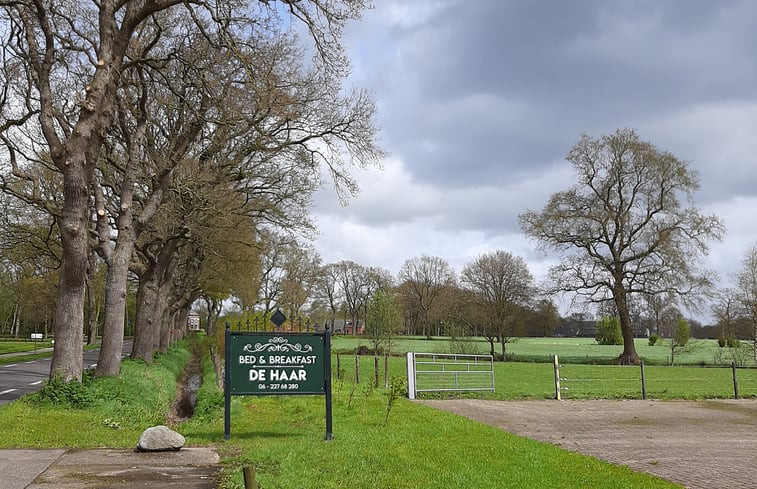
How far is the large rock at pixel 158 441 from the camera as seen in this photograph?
8750 mm

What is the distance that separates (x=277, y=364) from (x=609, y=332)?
75.6 meters

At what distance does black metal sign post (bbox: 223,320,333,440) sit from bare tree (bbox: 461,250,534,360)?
45715 mm

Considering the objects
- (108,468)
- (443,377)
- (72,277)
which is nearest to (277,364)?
(108,468)

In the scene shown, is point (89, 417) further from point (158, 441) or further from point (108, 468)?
point (108, 468)

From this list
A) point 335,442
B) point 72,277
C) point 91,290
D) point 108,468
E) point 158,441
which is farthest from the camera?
point 91,290

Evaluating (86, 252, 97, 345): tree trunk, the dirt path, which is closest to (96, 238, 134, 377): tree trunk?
the dirt path

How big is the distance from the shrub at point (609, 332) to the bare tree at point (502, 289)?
76.2 ft

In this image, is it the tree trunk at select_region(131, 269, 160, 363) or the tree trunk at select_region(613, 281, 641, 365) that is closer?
the tree trunk at select_region(131, 269, 160, 363)

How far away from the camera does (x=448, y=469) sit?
802cm

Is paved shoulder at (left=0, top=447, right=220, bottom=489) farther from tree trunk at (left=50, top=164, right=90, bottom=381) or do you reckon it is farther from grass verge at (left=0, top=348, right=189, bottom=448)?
tree trunk at (left=50, top=164, right=90, bottom=381)

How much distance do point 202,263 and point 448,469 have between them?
87.7 feet

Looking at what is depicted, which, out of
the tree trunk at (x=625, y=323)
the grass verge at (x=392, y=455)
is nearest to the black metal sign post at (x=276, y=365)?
the grass verge at (x=392, y=455)

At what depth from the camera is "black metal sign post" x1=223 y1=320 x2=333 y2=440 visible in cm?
1027

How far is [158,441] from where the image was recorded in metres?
8.78
